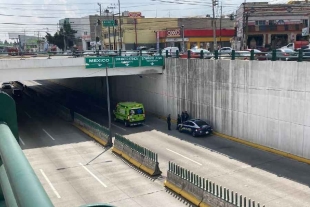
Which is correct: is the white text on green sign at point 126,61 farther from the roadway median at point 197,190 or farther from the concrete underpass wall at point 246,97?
the roadway median at point 197,190

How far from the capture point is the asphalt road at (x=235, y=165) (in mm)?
16750

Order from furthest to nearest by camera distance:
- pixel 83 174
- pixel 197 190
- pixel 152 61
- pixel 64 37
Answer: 1. pixel 64 37
2. pixel 152 61
3. pixel 83 174
4. pixel 197 190

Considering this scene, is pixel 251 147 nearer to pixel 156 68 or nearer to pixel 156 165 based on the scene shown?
pixel 156 165

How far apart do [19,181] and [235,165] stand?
20556 millimetres

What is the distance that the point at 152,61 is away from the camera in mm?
34969

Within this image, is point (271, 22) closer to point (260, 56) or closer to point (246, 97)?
point (260, 56)

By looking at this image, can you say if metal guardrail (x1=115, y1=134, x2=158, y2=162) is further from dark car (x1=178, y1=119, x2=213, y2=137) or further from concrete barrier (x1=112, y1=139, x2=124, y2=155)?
dark car (x1=178, y1=119, x2=213, y2=137)

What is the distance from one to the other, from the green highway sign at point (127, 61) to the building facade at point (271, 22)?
30.9 meters

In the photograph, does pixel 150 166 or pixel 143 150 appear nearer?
pixel 150 166

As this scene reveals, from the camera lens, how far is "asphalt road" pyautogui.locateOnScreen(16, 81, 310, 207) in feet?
55.0

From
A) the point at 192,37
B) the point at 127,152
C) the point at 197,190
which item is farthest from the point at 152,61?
the point at 192,37

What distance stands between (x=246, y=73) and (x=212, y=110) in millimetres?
5287

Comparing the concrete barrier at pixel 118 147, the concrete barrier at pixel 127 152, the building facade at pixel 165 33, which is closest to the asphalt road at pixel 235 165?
the concrete barrier at pixel 127 152

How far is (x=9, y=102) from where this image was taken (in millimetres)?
2709
